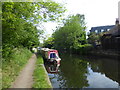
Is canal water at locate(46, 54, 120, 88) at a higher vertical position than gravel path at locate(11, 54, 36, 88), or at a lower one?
lower

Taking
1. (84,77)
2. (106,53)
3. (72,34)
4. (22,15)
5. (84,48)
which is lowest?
(84,77)

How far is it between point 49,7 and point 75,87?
17.7 ft

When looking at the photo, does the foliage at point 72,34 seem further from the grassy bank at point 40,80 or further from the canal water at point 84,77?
the grassy bank at point 40,80

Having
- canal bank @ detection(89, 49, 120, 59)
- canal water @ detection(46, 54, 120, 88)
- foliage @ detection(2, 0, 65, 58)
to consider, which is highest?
foliage @ detection(2, 0, 65, 58)

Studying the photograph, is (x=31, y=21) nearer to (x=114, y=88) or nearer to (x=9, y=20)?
(x=9, y=20)

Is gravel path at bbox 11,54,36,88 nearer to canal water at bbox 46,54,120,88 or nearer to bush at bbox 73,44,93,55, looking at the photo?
canal water at bbox 46,54,120,88

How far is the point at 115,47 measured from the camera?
25.6 metres

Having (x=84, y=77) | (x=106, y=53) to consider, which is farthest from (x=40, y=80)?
(x=106, y=53)

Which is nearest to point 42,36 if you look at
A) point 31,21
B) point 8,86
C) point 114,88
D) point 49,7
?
point 31,21

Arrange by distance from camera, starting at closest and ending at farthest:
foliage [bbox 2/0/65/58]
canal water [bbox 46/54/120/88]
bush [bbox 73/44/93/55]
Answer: foliage [bbox 2/0/65/58] < canal water [bbox 46/54/120/88] < bush [bbox 73/44/93/55]

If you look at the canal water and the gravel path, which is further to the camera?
the canal water

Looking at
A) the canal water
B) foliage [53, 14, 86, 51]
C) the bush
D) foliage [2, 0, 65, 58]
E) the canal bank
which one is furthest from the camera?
foliage [53, 14, 86, 51]

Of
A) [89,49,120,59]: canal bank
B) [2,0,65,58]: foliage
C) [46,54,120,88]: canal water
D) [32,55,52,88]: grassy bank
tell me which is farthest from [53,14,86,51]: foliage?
[2,0,65,58]: foliage

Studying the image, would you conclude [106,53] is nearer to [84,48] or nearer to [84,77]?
[84,48]
